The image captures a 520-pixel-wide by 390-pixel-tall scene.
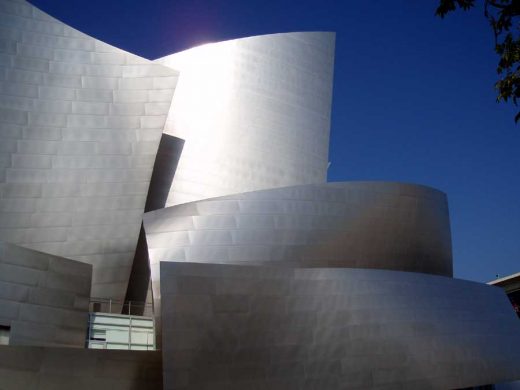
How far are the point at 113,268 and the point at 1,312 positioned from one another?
11.5ft

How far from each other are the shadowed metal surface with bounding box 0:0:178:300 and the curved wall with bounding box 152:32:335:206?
2.17 meters

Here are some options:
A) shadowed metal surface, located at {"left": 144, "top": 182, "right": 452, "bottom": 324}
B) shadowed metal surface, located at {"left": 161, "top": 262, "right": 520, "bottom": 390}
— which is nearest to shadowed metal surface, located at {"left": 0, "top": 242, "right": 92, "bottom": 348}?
Answer: shadowed metal surface, located at {"left": 144, "top": 182, "right": 452, "bottom": 324}

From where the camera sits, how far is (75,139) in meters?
13.9

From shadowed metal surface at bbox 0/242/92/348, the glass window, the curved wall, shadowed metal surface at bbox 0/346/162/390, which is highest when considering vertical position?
the curved wall

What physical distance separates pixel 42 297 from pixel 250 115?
9.90 meters

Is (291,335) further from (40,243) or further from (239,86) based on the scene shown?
(239,86)

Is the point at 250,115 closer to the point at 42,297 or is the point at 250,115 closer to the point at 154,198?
the point at 154,198

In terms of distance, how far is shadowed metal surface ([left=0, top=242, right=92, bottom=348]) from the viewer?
10328mm

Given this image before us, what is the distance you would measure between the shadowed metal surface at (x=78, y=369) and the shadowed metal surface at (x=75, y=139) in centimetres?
332

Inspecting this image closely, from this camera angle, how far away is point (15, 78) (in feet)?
45.0

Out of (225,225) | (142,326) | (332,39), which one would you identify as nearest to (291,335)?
(225,225)

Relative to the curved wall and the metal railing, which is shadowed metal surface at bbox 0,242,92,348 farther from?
the curved wall

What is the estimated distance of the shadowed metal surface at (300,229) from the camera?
1242 cm

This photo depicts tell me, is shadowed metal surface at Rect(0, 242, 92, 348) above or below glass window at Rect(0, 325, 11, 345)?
above
